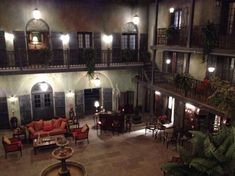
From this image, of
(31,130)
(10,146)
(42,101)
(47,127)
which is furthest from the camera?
(42,101)

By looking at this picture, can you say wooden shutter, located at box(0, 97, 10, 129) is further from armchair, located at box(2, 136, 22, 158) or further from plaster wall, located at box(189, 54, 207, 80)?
plaster wall, located at box(189, 54, 207, 80)

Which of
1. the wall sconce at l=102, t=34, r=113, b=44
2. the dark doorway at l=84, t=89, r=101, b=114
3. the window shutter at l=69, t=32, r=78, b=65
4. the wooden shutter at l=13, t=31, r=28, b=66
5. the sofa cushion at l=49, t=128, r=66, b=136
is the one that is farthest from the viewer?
the dark doorway at l=84, t=89, r=101, b=114

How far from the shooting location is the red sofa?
41.7 feet

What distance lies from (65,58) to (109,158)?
731 cm

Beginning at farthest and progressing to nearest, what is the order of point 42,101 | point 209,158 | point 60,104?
1. point 60,104
2. point 42,101
3. point 209,158

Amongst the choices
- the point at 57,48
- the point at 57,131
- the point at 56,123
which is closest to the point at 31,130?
the point at 57,131

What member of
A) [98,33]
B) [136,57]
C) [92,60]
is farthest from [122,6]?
[92,60]

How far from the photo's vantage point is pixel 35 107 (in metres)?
15.3

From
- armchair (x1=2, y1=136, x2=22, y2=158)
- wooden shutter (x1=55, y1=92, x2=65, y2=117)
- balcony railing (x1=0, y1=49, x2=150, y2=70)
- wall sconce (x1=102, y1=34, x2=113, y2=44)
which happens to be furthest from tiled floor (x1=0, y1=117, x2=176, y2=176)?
wall sconce (x1=102, y1=34, x2=113, y2=44)

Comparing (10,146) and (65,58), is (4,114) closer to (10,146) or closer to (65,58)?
(10,146)

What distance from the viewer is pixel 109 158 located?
1104 cm

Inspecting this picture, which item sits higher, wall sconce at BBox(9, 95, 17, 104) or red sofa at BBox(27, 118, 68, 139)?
wall sconce at BBox(9, 95, 17, 104)

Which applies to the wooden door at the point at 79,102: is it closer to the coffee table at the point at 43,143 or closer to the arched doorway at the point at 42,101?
the arched doorway at the point at 42,101

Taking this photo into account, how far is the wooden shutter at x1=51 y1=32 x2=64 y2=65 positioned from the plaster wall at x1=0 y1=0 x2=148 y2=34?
44 centimetres
